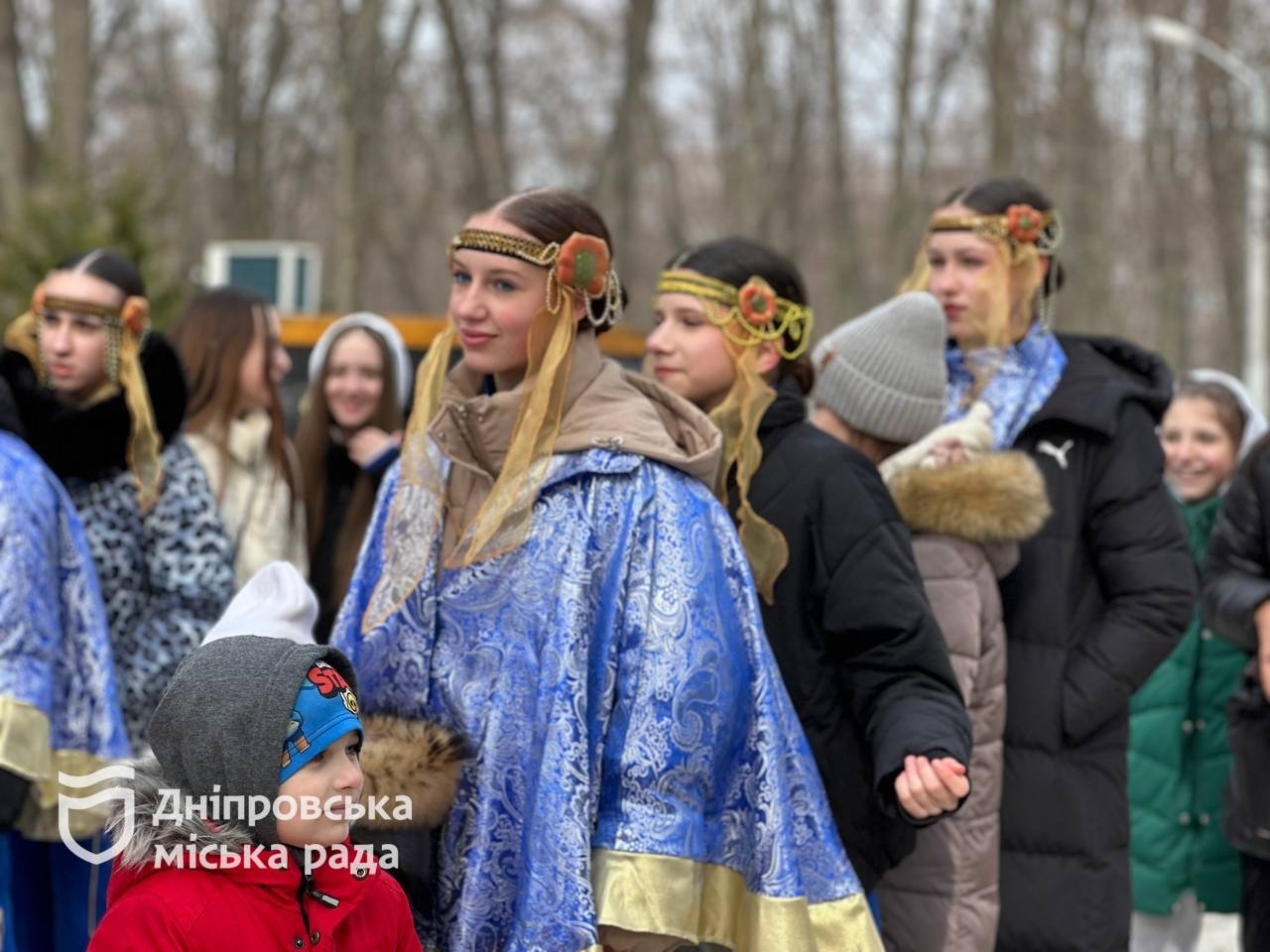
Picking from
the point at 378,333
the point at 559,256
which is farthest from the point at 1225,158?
the point at 559,256

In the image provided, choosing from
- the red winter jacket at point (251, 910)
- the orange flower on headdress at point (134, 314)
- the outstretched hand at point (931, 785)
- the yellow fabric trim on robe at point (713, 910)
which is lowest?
the yellow fabric trim on robe at point (713, 910)

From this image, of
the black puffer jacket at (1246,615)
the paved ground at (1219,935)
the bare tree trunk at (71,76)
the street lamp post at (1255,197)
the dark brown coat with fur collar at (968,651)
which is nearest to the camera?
the dark brown coat with fur collar at (968,651)

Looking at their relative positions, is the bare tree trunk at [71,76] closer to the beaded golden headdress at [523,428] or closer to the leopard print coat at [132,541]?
the leopard print coat at [132,541]

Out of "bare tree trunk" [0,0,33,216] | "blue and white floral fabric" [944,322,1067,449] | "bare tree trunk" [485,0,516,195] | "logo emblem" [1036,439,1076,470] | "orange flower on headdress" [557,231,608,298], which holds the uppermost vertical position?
"bare tree trunk" [485,0,516,195]

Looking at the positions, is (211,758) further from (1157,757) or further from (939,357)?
(1157,757)

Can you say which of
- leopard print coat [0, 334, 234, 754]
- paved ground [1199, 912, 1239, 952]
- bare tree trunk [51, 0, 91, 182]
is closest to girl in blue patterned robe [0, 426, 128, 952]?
leopard print coat [0, 334, 234, 754]

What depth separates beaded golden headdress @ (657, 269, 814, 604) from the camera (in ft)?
12.2

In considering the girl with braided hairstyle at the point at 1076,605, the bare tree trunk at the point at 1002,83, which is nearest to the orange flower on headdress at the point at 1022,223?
Answer: the girl with braided hairstyle at the point at 1076,605

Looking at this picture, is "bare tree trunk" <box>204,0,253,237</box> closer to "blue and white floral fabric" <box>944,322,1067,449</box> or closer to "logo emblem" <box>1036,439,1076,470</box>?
"blue and white floral fabric" <box>944,322,1067,449</box>

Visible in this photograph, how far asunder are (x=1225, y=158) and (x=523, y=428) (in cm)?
2580

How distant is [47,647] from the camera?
166 inches

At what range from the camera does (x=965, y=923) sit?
388 cm

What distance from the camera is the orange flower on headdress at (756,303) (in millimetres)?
3932

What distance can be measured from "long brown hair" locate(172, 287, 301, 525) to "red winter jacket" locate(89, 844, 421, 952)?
10.1ft
